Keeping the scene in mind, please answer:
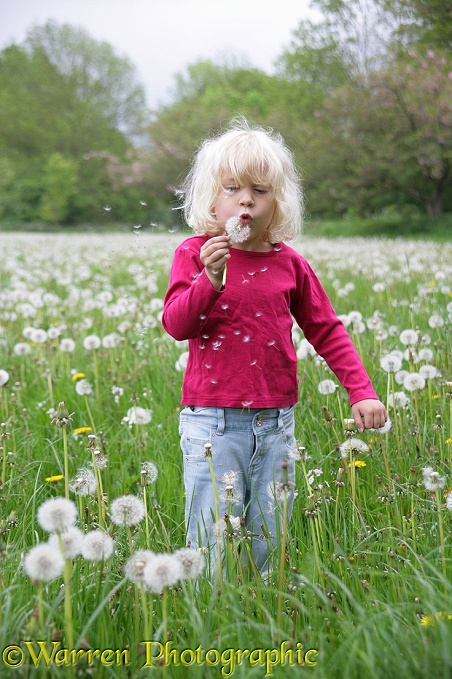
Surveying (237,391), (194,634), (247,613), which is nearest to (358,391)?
(237,391)

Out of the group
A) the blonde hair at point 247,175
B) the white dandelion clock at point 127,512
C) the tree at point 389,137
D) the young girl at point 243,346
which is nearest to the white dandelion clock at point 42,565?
the white dandelion clock at point 127,512

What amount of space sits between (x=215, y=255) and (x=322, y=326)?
0.81m

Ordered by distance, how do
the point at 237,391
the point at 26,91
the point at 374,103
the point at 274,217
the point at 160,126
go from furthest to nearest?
the point at 26,91, the point at 160,126, the point at 374,103, the point at 274,217, the point at 237,391

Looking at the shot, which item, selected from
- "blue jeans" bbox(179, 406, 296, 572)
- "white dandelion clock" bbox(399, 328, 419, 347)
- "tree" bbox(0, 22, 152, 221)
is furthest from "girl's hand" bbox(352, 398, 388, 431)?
"tree" bbox(0, 22, 152, 221)

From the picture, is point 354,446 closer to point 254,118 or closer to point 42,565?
point 42,565

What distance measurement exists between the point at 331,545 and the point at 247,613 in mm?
607

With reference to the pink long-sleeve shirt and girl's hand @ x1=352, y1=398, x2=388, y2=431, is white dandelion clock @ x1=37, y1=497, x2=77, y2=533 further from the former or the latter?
girl's hand @ x1=352, y1=398, x2=388, y2=431

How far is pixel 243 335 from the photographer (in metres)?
2.63

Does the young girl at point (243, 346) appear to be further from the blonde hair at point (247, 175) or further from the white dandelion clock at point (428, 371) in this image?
the white dandelion clock at point (428, 371)

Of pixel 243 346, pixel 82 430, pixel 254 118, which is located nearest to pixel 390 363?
pixel 243 346

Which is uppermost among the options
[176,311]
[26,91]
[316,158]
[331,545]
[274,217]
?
[26,91]

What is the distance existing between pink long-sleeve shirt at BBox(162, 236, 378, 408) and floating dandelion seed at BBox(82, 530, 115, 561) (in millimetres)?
873

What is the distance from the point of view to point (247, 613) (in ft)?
6.19

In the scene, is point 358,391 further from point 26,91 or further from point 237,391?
point 26,91
